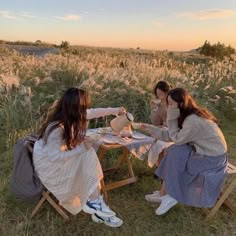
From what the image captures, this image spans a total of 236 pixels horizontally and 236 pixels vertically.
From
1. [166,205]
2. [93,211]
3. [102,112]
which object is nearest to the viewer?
[93,211]

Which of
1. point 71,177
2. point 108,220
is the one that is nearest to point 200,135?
point 108,220

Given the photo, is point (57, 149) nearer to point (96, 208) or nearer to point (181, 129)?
point (96, 208)

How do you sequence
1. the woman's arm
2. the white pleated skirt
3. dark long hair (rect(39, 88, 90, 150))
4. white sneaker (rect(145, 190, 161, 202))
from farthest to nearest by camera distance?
the woman's arm
white sneaker (rect(145, 190, 161, 202))
the white pleated skirt
dark long hair (rect(39, 88, 90, 150))

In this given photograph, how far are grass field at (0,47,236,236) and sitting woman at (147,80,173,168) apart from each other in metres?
0.44

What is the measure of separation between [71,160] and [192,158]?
4.29ft

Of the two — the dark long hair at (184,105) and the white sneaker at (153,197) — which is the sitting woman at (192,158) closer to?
the dark long hair at (184,105)

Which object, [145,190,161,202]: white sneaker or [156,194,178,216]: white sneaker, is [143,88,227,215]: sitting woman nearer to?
[156,194,178,216]: white sneaker

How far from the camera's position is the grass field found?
4.17 meters

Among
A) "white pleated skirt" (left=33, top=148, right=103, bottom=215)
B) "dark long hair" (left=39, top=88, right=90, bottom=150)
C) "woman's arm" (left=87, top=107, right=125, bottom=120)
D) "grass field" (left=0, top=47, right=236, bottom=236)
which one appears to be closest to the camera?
"dark long hair" (left=39, top=88, right=90, bottom=150)

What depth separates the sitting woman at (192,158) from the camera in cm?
424

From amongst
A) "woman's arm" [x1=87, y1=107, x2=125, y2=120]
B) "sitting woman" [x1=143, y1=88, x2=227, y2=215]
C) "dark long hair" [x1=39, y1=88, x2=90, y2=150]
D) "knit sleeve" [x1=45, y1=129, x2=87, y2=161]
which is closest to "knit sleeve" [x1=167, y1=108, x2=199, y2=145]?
"sitting woman" [x1=143, y1=88, x2=227, y2=215]

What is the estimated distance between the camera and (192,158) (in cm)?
430

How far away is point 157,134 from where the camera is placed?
185 inches

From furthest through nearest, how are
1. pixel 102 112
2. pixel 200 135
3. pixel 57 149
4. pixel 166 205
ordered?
1. pixel 102 112
2. pixel 166 205
3. pixel 200 135
4. pixel 57 149
